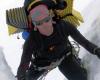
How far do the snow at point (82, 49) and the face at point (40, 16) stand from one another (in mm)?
600

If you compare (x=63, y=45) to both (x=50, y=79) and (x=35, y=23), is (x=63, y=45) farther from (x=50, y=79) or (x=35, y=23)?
(x=50, y=79)

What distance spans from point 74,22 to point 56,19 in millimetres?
282

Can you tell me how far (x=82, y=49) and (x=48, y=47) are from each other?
0.79 meters

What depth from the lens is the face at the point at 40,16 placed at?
3.47m

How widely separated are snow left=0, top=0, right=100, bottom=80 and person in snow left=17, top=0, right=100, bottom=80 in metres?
0.15

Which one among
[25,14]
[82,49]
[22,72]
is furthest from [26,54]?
[82,49]

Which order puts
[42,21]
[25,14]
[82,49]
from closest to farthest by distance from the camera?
[42,21]
[25,14]
[82,49]

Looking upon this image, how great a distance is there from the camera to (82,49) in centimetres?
443

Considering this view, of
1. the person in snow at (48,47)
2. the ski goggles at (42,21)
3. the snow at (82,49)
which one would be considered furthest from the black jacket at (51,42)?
the snow at (82,49)

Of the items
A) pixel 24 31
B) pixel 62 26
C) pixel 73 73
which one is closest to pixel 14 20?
pixel 24 31

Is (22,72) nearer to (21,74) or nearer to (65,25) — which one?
(21,74)

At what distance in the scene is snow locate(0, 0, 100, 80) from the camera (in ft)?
12.9

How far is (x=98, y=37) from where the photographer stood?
4.04m

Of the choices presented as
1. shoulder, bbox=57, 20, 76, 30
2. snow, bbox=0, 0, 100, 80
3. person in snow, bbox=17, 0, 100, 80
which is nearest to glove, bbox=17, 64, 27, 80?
person in snow, bbox=17, 0, 100, 80
